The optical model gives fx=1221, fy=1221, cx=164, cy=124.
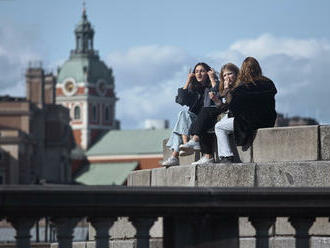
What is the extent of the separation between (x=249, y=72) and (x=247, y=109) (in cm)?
35

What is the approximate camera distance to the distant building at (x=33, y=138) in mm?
112875

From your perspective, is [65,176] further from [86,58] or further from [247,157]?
[247,157]

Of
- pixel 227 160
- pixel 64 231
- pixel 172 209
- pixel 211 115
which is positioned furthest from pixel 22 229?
pixel 211 115

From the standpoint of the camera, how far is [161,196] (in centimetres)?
774

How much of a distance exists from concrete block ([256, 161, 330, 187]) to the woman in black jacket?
0.42 metres

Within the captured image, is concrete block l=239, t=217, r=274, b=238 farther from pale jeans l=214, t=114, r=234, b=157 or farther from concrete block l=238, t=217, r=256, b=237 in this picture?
pale jeans l=214, t=114, r=234, b=157

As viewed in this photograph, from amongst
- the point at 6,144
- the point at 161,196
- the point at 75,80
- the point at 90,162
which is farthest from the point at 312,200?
the point at 75,80

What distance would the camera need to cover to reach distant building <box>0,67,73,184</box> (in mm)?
112875

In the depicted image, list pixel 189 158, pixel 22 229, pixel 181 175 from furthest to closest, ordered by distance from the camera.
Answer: pixel 189 158 < pixel 181 175 < pixel 22 229

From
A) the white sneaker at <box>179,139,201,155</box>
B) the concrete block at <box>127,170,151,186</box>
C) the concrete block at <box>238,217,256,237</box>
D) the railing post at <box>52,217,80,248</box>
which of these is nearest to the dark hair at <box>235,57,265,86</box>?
the white sneaker at <box>179,139,201,155</box>

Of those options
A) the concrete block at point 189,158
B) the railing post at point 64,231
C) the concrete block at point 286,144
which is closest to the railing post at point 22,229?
the railing post at point 64,231

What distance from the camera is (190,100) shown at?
1283cm

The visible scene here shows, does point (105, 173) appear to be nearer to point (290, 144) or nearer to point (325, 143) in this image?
point (290, 144)

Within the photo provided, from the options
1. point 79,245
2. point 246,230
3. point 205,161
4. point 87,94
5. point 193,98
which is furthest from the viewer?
point 87,94
